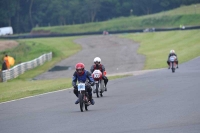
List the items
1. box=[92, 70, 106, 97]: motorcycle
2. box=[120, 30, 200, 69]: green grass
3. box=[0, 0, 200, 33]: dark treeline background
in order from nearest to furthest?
1. box=[92, 70, 106, 97]: motorcycle
2. box=[120, 30, 200, 69]: green grass
3. box=[0, 0, 200, 33]: dark treeline background

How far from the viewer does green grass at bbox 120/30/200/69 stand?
49.9 metres

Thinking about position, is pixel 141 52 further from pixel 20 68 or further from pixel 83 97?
pixel 83 97

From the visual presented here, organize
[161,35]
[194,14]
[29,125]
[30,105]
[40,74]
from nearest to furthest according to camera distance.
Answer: [29,125] → [30,105] → [40,74] → [161,35] → [194,14]

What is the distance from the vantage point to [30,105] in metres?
19.7

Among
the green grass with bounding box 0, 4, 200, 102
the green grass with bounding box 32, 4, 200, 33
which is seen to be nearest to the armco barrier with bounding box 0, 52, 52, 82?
the green grass with bounding box 0, 4, 200, 102

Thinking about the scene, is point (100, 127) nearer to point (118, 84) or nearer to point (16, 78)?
point (118, 84)

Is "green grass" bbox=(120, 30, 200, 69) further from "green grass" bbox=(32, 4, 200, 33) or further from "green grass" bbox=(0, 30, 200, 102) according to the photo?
"green grass" bbox=(32, 4, 200, 33)

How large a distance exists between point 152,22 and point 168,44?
147 ft

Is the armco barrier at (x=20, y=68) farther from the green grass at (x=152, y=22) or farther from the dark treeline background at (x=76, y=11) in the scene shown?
the dark treeline background at (x=76, y=11)

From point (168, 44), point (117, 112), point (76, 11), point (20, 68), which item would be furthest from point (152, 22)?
point (117, 112)

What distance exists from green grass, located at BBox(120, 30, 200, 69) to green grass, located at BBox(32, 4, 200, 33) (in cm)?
1748

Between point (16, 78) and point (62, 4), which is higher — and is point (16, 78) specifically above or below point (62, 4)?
below

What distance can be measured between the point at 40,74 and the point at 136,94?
20.9 metres

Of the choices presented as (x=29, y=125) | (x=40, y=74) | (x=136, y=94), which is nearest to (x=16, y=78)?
(x=40, y=74)
